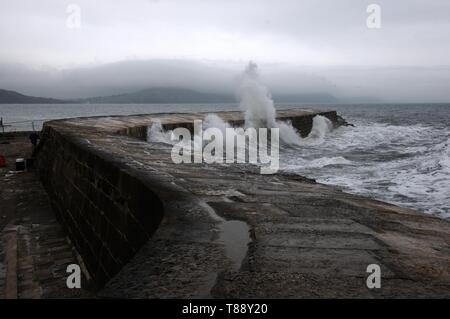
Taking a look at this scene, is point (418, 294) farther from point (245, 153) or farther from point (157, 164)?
point (245, 153)

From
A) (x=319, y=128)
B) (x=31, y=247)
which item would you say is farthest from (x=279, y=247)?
(x=319, y=128)

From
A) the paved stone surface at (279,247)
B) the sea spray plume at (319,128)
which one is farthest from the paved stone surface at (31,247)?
the sea spray plume at (319,128)

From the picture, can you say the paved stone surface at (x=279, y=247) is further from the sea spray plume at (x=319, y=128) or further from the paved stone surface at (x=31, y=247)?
the sea spray plume at (x=319, y=128)

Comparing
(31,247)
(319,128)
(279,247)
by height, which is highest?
(279,247)

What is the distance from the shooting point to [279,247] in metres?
2.81

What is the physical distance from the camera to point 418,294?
2.16 m

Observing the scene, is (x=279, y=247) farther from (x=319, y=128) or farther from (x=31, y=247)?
(x=319, y=128)

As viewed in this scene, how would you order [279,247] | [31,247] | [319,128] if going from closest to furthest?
[279,247] < [31,247] < [319,128]

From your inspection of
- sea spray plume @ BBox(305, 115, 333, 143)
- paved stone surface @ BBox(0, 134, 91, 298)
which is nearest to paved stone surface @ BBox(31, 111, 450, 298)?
paved stone surface @ BBox(0, 134, 91, 298)

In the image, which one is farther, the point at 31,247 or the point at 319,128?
the point at 319,128

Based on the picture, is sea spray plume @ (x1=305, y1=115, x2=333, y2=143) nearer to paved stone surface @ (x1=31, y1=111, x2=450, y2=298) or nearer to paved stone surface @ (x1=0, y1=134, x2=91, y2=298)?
paved stone surface @ (x1=0, y1=134, x2=91, y2=298)

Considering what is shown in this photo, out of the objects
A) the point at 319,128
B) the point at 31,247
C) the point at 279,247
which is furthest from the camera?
the point at 319,128

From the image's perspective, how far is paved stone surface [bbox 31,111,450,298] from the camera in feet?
7.17

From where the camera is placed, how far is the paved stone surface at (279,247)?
7.17 feet
